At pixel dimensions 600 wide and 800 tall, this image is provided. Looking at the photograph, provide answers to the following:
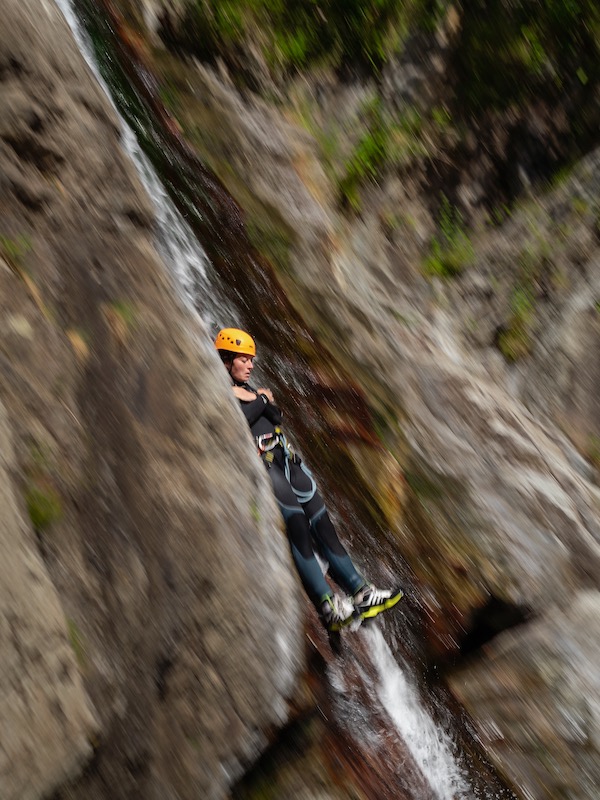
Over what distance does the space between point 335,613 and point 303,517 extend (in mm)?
801

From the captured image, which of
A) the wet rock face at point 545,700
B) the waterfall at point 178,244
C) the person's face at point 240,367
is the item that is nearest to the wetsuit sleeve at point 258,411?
the person's face at point 240,367

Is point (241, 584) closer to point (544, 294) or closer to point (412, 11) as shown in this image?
point (544, 294)

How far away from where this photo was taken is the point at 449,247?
8.98 meters

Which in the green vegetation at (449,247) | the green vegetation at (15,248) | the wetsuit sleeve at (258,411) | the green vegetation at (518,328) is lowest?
the green vegetation at (518,328)

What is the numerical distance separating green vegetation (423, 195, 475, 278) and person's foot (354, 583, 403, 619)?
5.09 m

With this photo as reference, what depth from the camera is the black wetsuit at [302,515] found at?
5148 mm

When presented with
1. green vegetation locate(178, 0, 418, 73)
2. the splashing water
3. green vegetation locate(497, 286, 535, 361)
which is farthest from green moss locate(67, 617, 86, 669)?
green vegetation locate(178, 0, 418, 73)

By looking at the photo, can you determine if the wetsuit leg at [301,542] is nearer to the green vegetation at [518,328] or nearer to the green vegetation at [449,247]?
the green vegetation at [518,328]

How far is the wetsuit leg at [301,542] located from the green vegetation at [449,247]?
190 inches

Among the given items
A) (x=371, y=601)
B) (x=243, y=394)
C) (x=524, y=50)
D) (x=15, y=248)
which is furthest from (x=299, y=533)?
(x=524, y=50)

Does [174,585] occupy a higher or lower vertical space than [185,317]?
lower

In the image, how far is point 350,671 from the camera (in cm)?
527

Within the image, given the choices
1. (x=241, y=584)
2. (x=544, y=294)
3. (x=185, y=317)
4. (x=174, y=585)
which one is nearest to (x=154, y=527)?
(x=174, y=585)

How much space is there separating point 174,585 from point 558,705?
341 cm
